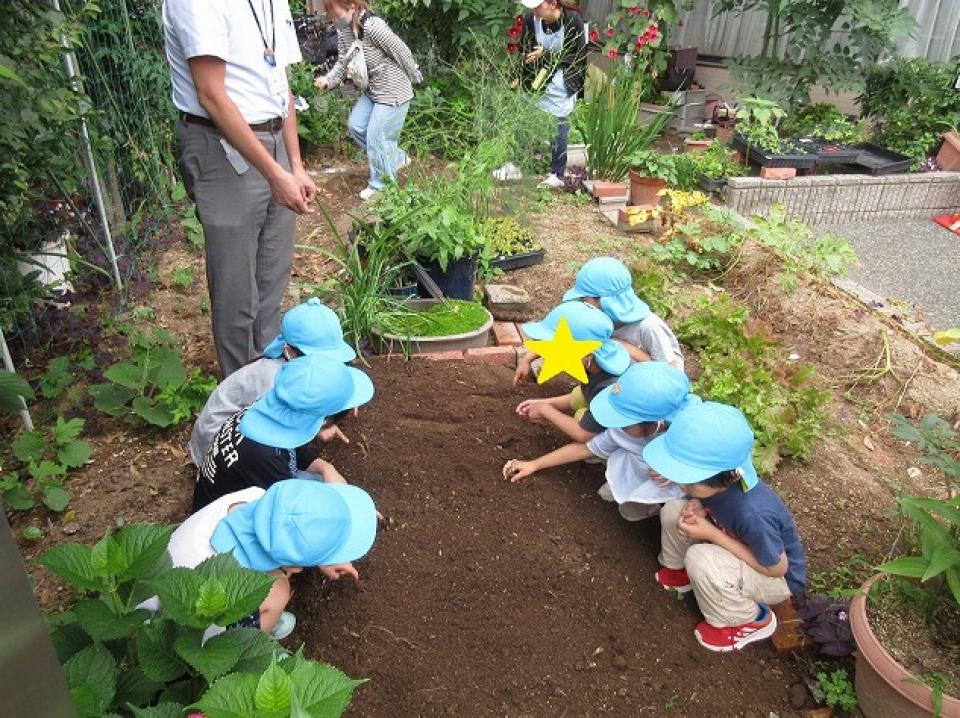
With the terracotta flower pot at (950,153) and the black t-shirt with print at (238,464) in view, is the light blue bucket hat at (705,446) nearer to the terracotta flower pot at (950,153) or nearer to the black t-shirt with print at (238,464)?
the black t-shirt with print at (238,464)

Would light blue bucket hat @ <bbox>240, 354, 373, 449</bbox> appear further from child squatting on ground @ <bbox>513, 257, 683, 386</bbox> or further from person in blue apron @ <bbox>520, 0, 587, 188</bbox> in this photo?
person in blue apron @ <bbox>520, 0, 587, 188</bbox>

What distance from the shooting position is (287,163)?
3.13 metres

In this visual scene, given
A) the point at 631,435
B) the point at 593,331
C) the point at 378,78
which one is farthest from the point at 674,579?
the point at 378,78

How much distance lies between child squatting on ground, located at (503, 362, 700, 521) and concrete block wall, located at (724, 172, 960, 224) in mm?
3939

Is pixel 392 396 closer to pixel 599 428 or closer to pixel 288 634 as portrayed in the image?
pixel 599 428

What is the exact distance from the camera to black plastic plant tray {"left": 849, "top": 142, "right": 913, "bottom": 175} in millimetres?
6270

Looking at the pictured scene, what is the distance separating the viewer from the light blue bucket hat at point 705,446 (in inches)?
Result: 85.5

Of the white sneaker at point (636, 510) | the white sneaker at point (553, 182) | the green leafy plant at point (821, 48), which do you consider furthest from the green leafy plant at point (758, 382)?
the green leafy plant at point (821, 48)

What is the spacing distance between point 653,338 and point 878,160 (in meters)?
4.53

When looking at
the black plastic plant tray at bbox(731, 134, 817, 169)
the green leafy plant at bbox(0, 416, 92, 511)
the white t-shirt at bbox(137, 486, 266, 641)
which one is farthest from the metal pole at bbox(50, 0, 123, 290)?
the black plastic plant tray at bbox(731, 134, 817, 169)

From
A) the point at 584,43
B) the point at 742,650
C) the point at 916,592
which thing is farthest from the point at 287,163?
→ the point at 584,43

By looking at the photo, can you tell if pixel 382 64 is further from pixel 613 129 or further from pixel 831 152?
pixel 831 152

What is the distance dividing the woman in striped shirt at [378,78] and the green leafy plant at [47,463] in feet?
9.98

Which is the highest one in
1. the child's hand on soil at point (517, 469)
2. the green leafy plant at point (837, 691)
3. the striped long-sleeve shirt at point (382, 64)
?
the striped long-sleeve shirt at point (382, 64)
